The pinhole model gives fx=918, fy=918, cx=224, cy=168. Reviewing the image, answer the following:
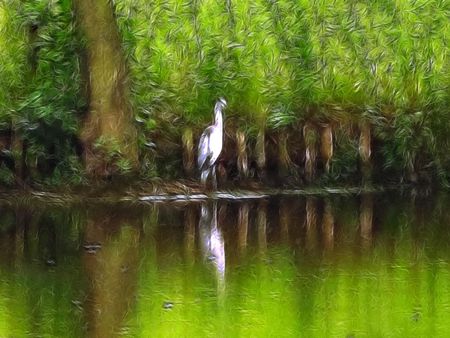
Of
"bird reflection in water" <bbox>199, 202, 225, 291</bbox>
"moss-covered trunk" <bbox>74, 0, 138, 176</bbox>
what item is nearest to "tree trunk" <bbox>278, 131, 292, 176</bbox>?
"bird reflection in water" <bbox>199, 202, 225, 291</bbox>

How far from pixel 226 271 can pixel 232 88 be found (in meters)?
4.56

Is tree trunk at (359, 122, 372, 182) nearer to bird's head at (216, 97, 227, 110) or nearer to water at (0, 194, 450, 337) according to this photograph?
water at (0, 194, 450, 337)

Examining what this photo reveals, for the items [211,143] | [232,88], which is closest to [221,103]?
[232,88]

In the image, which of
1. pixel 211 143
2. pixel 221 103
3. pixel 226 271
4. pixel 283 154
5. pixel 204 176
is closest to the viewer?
pixel 226 271

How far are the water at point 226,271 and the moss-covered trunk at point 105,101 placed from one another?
592mm

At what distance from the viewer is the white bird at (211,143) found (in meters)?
10.5

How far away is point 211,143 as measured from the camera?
10.5 metres

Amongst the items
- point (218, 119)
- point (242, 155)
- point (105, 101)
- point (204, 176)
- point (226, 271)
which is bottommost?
point (226, 271)

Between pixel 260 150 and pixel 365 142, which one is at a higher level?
pixel 365 142

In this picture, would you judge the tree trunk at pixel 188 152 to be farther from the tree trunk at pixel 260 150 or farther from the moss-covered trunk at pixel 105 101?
the tree trunk at pixel 260 150

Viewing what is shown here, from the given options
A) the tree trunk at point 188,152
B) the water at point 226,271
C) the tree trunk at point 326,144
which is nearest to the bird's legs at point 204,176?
the tree trunk at point 188,152

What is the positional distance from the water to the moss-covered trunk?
1.94ft

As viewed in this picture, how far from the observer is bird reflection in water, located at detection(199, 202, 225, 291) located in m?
7.03

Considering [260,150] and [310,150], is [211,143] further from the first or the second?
[310,150]
